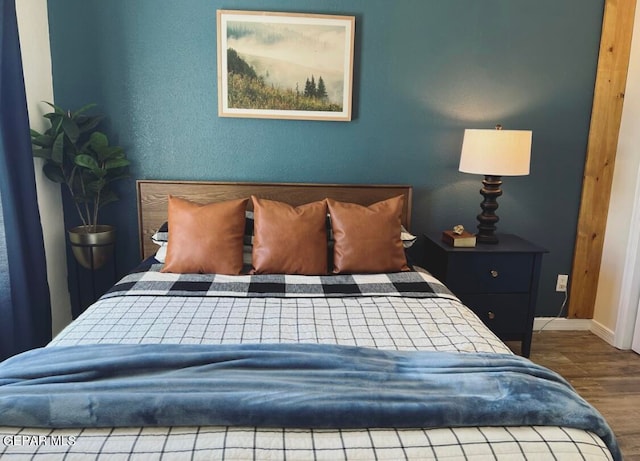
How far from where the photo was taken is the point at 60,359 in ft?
4.40

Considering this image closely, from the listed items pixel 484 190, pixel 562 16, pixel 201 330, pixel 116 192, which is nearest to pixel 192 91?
pixel 116 192

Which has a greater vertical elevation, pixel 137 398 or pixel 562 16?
pixel 562 16

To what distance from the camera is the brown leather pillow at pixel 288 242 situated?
234 cm

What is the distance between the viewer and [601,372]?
2.69m

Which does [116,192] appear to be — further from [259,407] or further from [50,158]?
[259,407]

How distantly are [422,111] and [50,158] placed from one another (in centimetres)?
210

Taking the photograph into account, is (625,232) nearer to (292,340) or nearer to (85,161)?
(292,340)

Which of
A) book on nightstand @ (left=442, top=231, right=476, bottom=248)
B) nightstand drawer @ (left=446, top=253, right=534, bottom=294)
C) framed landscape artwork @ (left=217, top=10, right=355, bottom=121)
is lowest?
nightstand drawer @ (left=446, top=253, right=534, bottom=294)

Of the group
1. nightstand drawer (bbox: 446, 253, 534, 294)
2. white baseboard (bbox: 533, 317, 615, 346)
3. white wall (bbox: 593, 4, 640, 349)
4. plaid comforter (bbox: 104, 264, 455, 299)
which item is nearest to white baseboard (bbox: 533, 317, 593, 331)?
white baseboard (bbox: 533, 317, 615, 346)

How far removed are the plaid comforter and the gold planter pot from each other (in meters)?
0.40

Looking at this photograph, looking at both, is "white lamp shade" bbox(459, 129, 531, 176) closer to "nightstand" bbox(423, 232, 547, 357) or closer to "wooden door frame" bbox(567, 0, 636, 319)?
"nightstand" bbox(423, 232, 547, 357)

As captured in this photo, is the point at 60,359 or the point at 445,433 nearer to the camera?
the point at 445,433

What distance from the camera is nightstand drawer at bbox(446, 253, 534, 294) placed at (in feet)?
8.53

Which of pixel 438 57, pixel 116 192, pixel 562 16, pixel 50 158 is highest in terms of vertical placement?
pixel 562 16
